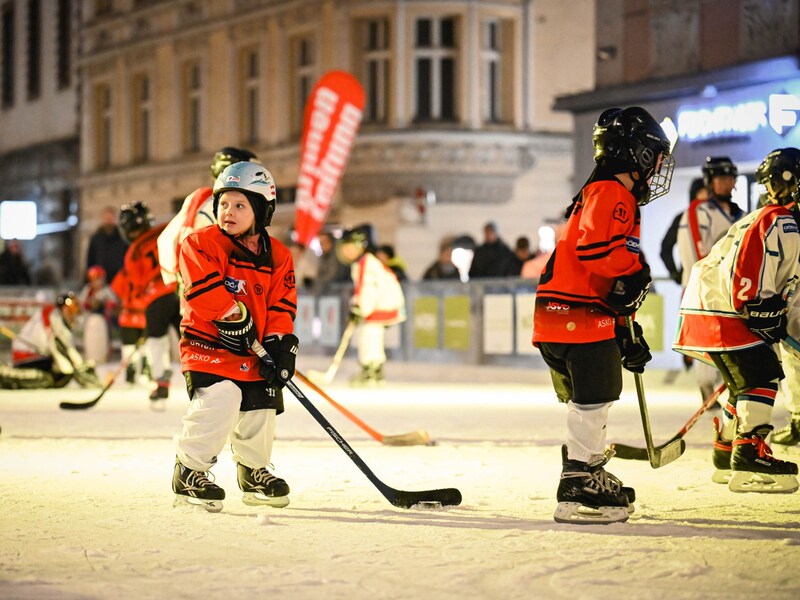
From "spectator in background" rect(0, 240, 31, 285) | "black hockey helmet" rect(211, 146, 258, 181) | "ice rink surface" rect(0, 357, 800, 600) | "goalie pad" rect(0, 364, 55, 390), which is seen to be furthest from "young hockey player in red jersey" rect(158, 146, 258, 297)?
"spectator in background" rect(0, 240, 31, 285)

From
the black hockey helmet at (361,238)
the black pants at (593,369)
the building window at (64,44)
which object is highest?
the building window at (64,44)

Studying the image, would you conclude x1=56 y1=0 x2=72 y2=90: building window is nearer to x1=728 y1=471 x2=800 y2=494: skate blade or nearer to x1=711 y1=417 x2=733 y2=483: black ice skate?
x1=711 y1=417 x2=733 y2=483: black ice skate

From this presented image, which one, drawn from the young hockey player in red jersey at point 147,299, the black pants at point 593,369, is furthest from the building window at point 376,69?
the black pants at point 593,369

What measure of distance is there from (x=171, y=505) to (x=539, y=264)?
11409 mm

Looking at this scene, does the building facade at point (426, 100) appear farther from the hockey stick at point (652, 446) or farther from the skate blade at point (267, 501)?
the skate blade at point (267, 501)

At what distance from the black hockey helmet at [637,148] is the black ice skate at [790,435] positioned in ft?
9.89

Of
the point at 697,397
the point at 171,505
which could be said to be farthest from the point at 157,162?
the point at 171,505

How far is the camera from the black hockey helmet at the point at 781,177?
7531 millimetres

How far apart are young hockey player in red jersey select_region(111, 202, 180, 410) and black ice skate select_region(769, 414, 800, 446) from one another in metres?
4.64

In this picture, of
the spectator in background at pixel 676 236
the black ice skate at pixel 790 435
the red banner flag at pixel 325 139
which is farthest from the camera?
the red banner flag at pixel 325 139

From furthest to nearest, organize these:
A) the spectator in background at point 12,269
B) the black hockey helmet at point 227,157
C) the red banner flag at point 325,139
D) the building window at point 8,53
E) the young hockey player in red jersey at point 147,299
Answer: the building window at point 8,53
the spectator in background at point 12,269
the red banner flag at point 325,139
the young hockey player in red jersey at point 147,299
the black hockey helmet at point 227,157

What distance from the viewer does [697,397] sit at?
14.0 metres

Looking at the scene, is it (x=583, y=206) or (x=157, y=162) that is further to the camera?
(x=157, y=162)

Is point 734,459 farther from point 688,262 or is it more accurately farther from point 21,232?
point 21,232
